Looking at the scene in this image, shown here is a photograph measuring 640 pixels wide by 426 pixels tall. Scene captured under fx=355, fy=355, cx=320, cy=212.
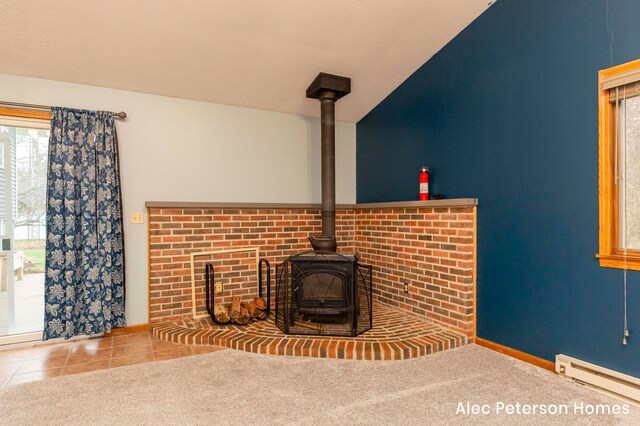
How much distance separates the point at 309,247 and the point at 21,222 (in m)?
2.69

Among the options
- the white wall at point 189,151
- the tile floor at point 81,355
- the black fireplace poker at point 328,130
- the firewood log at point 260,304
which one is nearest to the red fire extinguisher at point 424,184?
the black fireplace poker at point 328,130

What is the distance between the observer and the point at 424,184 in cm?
335

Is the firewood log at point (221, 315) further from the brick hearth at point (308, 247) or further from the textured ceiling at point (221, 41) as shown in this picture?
the textured ceiling at point (221, 41)

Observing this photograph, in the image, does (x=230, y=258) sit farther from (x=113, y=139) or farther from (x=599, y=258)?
(x=599, y=258)

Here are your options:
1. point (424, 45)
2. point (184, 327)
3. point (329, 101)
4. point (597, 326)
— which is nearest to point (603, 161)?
point (597, 326)

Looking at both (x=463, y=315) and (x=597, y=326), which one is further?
(x=463, y=315)

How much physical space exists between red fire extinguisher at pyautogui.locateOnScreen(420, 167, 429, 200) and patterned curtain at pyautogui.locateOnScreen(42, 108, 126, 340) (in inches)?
109

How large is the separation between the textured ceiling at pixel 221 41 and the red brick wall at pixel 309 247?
1.28m

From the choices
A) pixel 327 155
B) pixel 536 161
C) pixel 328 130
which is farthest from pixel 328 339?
pixel 536 161

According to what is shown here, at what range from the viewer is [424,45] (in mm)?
3207

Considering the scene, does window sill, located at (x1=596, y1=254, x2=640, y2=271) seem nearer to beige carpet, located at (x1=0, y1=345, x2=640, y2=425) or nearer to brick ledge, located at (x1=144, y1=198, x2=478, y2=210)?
beige carpet, located at (x1=0, y1=345, x2=640, y2=425)

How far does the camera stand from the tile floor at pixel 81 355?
2.48 meters

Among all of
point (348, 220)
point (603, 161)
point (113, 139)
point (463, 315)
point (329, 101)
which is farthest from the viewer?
point (348, 220)

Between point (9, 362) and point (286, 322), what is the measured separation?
2069 mm
